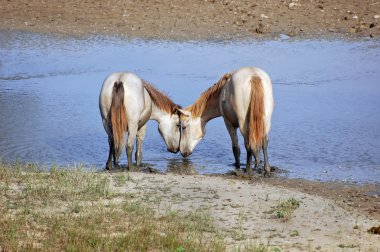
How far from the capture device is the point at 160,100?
39.0 feet

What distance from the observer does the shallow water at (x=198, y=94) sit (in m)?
11.5

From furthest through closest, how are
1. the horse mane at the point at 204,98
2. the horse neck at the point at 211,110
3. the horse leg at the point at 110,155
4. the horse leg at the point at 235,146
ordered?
the horse neck at the point at 211,110, the horse mane at the point at 204,98, the horse leg at the point at 235,146, the horse leg at the point at 110,155

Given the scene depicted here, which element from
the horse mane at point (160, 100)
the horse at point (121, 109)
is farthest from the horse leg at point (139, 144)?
the horse mane at point (160, 100)

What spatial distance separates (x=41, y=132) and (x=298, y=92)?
4747 millimetres

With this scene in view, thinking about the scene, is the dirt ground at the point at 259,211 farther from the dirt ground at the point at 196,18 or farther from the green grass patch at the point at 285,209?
the dirt ground at the point at 196,18

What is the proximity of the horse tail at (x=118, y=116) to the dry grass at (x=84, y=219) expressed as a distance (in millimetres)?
1191

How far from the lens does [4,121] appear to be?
43.0ft

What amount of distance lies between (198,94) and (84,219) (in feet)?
22.7

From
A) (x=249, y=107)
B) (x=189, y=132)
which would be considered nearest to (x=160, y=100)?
(x=189, y=132)

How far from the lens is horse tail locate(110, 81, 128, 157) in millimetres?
10492

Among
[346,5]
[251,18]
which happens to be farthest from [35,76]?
[346,5]

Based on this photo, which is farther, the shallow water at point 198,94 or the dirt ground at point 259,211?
the shallow water at point 198,94

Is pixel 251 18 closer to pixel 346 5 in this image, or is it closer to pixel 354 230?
pixel 346 5

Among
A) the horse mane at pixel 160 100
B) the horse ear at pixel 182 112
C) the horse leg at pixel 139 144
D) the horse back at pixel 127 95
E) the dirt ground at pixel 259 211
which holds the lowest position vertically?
the horse leg at pixel 139 144
